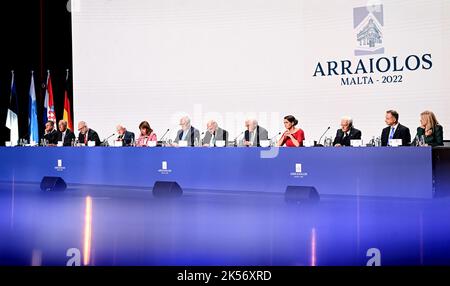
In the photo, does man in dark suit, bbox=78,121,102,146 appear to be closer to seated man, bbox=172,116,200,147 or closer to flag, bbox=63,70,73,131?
flag, bbox=63,70,73,131

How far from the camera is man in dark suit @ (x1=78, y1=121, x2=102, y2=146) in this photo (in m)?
5.45

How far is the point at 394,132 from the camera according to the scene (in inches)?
173

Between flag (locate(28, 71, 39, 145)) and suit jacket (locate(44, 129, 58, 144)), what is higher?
flag (locate(28, 71, 39, 145))

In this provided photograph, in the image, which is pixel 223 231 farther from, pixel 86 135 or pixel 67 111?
pixel 67 111

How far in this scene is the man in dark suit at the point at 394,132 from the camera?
172 inches

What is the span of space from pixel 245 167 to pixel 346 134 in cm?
113

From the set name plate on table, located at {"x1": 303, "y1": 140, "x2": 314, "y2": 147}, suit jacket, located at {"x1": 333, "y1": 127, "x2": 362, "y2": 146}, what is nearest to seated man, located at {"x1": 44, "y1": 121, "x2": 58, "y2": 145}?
name plate on table, located at {"x1": 303, "y1": 140, "x2": 314, "y2": 147}

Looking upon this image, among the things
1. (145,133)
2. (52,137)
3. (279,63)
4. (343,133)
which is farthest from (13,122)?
(343,133)

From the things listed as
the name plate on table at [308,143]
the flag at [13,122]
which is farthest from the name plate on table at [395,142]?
the flag at [13,122]

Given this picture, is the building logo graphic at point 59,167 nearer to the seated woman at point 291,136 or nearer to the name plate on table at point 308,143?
the seated woman at point 291,136

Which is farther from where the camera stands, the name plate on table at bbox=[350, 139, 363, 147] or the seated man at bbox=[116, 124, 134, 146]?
the seated man at bbox=[116, 124, 134, 146]

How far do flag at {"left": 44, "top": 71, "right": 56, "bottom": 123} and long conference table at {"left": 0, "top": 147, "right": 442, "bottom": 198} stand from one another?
117cm

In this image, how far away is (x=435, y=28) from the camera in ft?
14.9

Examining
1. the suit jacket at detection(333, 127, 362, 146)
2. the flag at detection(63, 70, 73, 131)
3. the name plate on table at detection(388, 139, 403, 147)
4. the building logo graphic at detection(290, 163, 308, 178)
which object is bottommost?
the building logo graphic at detection(290, 163, 308, 178)
